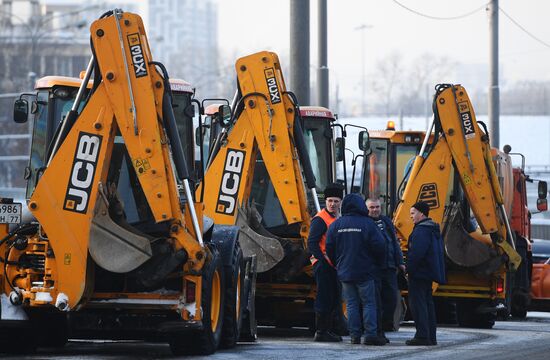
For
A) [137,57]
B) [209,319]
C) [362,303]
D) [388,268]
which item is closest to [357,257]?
[362,303]

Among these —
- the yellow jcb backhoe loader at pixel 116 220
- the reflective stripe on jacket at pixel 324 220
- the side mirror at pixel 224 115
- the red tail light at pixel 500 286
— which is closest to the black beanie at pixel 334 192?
the reflective stripe on jacket at pixel 324 220

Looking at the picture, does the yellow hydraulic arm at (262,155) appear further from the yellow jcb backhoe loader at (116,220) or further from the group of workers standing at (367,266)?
the yellow jcb backhoe loader at (116,220)

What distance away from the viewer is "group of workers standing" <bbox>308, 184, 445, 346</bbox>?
1626cm

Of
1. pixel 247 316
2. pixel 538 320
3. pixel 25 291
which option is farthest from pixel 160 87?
pixel 538 320

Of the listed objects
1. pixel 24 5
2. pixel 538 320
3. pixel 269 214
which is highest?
pixel 24 5

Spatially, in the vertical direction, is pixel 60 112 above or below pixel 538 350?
above

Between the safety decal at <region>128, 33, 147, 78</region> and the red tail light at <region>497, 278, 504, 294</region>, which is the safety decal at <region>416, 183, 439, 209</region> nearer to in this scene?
the red tail light at <region>497, 278, 504, 294</region>

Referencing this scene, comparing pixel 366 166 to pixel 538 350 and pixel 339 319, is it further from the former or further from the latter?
pixel 538 350

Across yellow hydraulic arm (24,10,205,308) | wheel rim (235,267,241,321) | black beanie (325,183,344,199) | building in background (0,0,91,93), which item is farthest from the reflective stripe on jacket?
building in background (0,0,91,93)

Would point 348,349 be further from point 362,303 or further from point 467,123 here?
point 467,123

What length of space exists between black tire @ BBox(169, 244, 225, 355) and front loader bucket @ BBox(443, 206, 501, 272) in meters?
6.19

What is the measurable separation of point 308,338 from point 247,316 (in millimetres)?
2053

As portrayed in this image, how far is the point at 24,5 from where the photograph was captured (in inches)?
4523

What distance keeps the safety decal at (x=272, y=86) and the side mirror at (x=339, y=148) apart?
3.11m
